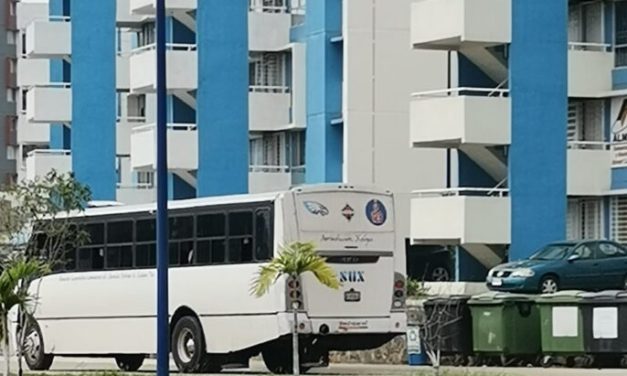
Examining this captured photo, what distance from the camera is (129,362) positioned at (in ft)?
129

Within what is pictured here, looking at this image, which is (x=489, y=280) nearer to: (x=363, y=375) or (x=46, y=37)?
(x=363, y=375)

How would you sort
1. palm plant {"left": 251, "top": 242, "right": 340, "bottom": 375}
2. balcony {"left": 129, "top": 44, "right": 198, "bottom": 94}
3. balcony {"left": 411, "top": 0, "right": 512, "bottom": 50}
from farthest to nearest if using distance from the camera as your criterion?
balcony {"left": 129, "top": 44, "right": 198, "bottom": 94} → balcony {"left": 411, "top": 0, "right": 512, "bottom": 50} → palm plant {"left": 251, "top": 242, "right": 340, "bottom": 375}

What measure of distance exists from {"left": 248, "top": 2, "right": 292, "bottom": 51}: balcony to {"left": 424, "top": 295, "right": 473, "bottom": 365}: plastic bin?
973 inches

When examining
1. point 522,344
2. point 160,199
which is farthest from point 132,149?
point 160,199

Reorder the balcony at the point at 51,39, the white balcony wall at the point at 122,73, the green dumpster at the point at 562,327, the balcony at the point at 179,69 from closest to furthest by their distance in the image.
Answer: the green dumpster at the point at 562,327 < the balcony at the point at 179,69 < the white balcony wall at the point at 122,73 < the balcony at the point at 51,39

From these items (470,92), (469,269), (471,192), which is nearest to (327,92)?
(470,92)

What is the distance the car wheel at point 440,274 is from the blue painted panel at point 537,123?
4523mm

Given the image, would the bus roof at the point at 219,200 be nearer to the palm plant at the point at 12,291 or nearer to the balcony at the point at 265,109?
the palm plant at the point at 12,291

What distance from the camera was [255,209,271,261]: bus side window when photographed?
33.9m

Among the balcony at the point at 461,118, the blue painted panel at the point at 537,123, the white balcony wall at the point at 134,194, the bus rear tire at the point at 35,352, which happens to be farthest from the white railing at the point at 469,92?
the white balcony wall at the point at 134,194

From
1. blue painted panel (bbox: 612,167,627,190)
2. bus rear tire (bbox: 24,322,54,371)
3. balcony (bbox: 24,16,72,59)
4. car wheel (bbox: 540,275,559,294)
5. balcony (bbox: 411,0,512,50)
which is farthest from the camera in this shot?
balcony (bbox: 24,16,72,59)

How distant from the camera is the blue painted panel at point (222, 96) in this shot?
6150 cm

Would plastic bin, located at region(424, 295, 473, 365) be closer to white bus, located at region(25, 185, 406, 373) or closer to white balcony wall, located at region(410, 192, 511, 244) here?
white bus, located at region(25, 185, 406, 373)

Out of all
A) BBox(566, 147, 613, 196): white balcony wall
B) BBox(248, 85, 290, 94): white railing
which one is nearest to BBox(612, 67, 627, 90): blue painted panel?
BBox(566, 147, 613, 196): white balcony wall
